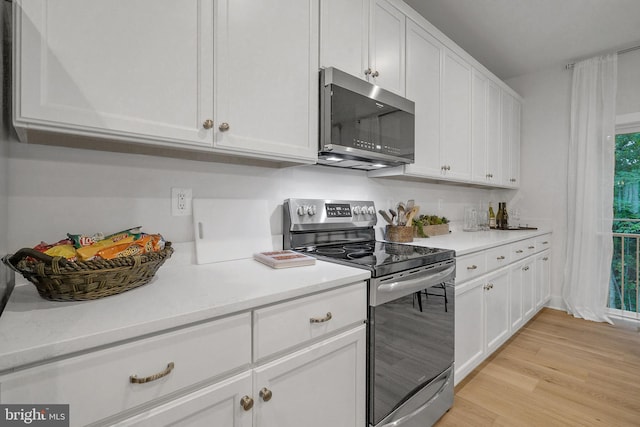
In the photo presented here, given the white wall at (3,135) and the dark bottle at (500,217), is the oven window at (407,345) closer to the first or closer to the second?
the white wall at (3,135)

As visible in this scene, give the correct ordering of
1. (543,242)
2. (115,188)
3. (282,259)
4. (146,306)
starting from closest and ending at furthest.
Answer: (146,306) → (115,188) → (282,259) → (543,242)

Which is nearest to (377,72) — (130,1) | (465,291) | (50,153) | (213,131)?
(213,131)

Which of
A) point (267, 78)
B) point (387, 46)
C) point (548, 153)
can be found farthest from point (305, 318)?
point (548, 153)

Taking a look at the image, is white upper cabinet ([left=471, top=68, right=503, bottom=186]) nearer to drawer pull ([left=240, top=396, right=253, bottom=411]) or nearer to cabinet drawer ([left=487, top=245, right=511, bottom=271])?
cabinet drawer ([left=487, top=245, right=511, bottom=271])

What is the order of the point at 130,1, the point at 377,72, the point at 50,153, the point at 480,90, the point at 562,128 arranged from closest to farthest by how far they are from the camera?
1. the point at 130,1
2. the point at 50,153
3. the point at 377,72
4. the point at 480,90
5. the point at 562,128

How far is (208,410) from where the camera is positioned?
827 mm

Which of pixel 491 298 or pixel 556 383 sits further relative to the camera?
pixel 491 298

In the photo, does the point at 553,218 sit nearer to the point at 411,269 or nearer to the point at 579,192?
the point at 579,192

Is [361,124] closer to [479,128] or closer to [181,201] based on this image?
[181,201]

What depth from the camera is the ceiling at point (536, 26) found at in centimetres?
233

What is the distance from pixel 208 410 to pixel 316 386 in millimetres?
397

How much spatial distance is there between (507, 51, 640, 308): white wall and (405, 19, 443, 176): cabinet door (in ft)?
6.89

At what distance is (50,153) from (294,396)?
3.98 ft

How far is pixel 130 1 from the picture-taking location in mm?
963
